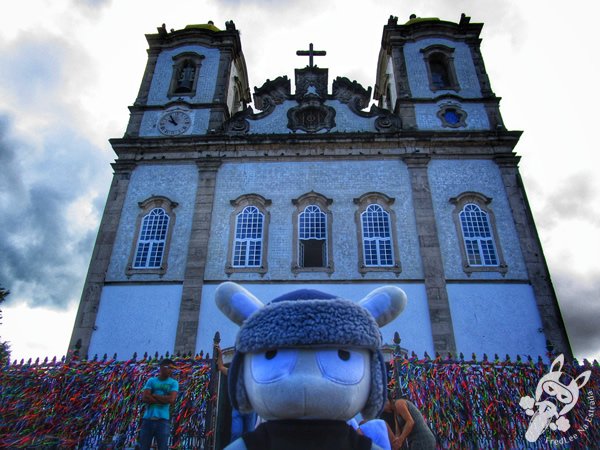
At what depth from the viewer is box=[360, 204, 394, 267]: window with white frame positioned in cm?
1227

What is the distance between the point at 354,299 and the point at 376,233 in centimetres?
249

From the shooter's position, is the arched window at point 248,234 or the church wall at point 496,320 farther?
the arched window at point 248,234

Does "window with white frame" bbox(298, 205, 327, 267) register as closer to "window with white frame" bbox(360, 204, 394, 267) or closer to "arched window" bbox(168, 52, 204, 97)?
"window with white frame" bbox(360, 204, 394, 267)

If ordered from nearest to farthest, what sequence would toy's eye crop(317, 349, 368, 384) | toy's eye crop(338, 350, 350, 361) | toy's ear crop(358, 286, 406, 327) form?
toy's eye crop(317, 349, 368, 384) < toy's eye crop(338, 350, 350, 361) < toy's ear crop(358, 286, 406, 327)

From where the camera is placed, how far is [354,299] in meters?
11.3

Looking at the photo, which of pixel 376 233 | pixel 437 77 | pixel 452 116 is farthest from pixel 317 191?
pixel 437 77

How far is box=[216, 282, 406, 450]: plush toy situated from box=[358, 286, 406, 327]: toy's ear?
98 millimetres

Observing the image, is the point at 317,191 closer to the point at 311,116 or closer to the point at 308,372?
the point at 311,116

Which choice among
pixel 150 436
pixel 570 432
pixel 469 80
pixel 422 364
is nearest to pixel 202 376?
pixel 150 436

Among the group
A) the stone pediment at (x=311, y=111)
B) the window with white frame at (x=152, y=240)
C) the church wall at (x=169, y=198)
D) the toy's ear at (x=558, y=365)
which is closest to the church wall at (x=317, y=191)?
the church wall at (x=169, y=198)

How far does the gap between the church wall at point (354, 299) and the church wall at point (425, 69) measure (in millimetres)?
8631

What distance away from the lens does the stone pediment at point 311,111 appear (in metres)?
15.1

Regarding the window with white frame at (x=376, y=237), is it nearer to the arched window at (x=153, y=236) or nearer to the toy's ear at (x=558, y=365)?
the toy's ear at (x=558, y=365)

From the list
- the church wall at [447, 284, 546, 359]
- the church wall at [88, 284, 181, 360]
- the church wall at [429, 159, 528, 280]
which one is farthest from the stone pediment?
the church wall at [88, 284, 181, 360]
